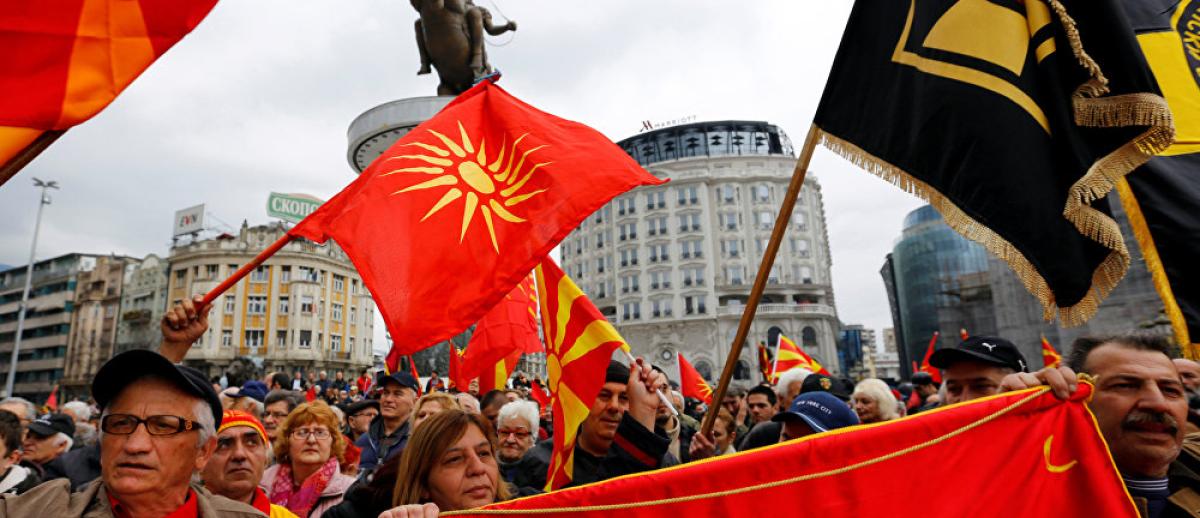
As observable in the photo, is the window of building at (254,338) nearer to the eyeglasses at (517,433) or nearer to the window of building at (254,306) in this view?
the window of building at (254,306)

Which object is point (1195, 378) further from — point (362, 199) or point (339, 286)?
point (339, 286)

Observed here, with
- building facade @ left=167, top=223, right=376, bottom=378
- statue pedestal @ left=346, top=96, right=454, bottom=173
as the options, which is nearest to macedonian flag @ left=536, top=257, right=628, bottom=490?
statue pedestal @ left=346, top=96, right=454, bottom=173

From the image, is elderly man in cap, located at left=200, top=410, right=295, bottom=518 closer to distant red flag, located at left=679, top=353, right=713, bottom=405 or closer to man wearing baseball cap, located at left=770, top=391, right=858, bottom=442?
man wearing baseball cap, located at left=770, top=391, right=858, bottom=442

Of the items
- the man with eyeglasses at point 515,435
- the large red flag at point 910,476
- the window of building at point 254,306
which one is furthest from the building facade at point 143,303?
the large red flag at point 910,476

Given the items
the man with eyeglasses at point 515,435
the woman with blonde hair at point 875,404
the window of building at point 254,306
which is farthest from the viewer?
the window of building at point 254,306

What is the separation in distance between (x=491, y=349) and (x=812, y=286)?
67239 millimetres

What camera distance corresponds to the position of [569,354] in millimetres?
4316

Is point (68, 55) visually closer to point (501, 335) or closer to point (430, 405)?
point (430, 405)

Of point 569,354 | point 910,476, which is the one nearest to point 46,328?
point 569,354

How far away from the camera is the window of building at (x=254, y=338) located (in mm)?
61812

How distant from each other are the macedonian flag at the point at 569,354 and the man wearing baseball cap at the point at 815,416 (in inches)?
42.3

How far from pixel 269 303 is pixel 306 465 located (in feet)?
213

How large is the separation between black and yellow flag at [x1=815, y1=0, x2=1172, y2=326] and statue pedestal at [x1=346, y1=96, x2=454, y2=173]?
37.0 ft

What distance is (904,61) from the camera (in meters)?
2.98
